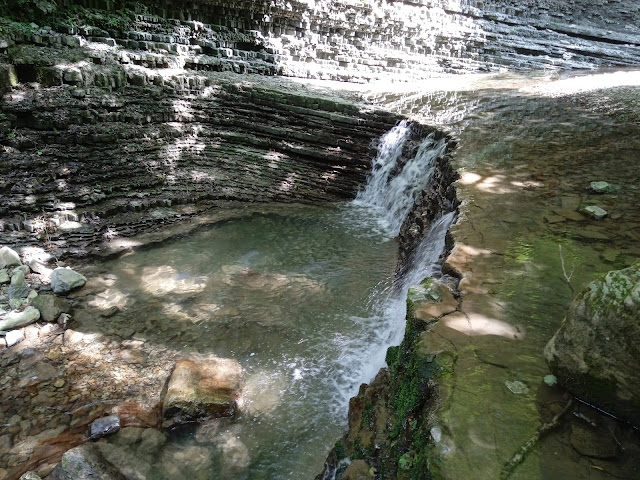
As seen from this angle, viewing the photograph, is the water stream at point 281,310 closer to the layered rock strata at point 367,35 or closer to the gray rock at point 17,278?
the gray rock at point 17,278

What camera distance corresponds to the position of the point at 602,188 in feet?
14.1

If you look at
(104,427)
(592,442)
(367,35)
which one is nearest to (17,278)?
(104,427)

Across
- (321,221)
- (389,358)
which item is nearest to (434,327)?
(389,358)

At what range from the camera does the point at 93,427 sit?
3.54 metres

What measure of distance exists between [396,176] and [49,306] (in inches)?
217

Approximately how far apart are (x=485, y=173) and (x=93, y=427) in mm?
4745

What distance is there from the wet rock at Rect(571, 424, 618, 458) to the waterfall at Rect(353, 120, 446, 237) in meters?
4.85

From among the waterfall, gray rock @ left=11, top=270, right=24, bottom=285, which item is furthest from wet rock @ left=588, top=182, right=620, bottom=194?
gray rock @ left=11, top=270, right=24, bottom=285

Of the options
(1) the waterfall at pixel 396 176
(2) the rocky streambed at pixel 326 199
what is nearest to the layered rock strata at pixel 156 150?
(2) the rocky streambed at pixel 326 199

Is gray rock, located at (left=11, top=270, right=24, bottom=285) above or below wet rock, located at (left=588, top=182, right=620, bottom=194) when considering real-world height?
below

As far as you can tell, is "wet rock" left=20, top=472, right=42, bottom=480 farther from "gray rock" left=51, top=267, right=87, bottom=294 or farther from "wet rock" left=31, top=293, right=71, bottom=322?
"gray rock" left=51, top=267, right=87, bottom=294

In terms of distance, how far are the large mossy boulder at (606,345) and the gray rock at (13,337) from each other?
16.0ft

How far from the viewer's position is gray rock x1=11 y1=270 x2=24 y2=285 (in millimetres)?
5191

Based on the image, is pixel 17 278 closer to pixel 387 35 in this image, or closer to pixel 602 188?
pixel 602 188
